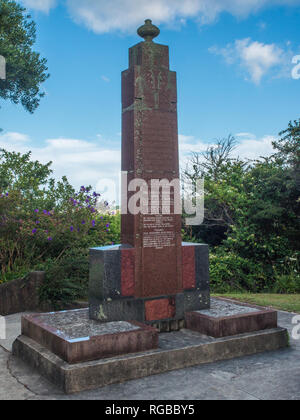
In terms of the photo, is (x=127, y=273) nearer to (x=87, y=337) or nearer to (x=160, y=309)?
(x=160, y=309)

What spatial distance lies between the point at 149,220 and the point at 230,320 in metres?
1.66

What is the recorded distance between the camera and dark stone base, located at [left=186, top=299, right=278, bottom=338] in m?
5.03

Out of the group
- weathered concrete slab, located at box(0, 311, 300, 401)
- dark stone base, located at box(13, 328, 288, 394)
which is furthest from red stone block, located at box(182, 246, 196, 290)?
weathered concrete slab, located at box(0, 311, 300, 401)

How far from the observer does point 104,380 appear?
13.3 feet

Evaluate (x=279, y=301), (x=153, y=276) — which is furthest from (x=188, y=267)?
(x=279, y=301)

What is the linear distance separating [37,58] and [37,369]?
12777 millimetres

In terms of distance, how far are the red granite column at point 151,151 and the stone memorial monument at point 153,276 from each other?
0.01 metres

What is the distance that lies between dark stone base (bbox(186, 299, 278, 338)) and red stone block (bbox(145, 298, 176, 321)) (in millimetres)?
242

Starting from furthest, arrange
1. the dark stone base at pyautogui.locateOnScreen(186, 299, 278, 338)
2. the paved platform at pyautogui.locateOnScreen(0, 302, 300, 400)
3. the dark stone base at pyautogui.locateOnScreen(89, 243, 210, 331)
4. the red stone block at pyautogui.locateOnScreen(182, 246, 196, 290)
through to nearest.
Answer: the red stone block at pyautogui.locateOnScreen(182, 246, 196, 290) → the dark stone base at pyautogui.locateOnScreen(89, 243, 210, 331) → the dark stone base at pyautogui.locateOnScreen(186, 299, 278, 338) → the paved platform at pyautogui.locateOnScreen(0, 302, 300, 400)

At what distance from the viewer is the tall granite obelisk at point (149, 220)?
5.34m

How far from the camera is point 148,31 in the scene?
5656 mm

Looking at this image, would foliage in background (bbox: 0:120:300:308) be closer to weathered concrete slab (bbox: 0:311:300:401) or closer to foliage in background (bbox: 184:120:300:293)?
foliage in background (bbox: 184:120:300:293)
